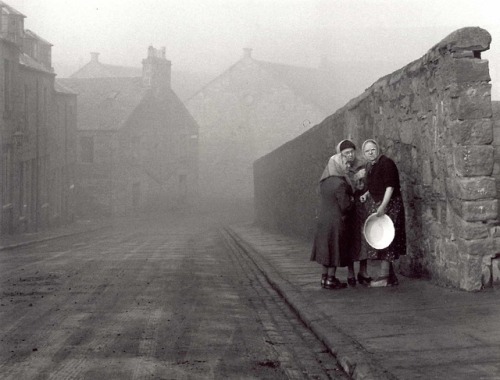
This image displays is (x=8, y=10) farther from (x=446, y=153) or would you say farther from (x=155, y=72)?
(x=446, y=153)

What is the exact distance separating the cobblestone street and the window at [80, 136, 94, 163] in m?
35.8

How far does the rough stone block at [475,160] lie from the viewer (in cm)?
707

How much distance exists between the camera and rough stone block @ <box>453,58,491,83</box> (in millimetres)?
7105

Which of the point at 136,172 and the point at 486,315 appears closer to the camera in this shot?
the point at 486,315

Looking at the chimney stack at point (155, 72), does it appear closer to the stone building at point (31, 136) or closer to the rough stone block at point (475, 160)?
the stone building at point (31, 136)

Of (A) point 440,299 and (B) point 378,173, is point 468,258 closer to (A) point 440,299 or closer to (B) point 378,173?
(A) point 440,299

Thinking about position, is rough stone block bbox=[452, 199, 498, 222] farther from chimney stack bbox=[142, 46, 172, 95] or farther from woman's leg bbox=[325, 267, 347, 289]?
chimney stack bbox=[142, 46, 172, 95]

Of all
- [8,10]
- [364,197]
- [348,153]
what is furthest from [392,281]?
[8,10]

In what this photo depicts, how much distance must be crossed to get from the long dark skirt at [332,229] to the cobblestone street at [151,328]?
0.82 meters

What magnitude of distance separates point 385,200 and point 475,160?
1098mm

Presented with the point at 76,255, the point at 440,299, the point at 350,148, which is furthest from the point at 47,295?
the point at 76,255

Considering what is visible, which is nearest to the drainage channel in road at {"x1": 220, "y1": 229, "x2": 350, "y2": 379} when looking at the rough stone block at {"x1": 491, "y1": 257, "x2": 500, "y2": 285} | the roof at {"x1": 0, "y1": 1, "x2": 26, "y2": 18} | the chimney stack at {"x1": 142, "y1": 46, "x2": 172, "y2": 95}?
the rough stone block at {"x1": 491, "y1": 257, "x2": 500, "y2": 285}

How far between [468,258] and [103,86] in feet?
153

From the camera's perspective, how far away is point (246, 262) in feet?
42.7
